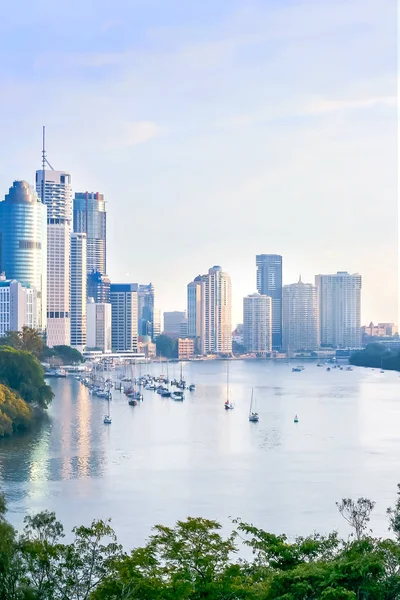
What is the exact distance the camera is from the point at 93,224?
270ft

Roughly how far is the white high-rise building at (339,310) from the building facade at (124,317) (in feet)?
66.9

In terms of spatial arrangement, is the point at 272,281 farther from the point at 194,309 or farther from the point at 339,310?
the point at 194,309

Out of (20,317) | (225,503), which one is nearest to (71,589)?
(225,503)

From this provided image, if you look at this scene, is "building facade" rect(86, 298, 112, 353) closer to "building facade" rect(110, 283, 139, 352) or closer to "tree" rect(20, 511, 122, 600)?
"building facade" rect(110, 283, 139, 352)

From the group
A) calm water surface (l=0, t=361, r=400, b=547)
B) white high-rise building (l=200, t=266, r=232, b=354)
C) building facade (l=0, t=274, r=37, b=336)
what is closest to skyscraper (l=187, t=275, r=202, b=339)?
white high-rise building (l=200, t=266, r=232, b=354)

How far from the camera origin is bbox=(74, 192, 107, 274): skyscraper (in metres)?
81.4

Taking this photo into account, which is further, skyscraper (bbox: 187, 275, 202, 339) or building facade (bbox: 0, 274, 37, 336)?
skyscraper (bbox: 187, 275, 202, 339)

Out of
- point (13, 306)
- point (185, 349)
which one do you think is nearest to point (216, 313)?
point (185, 349)

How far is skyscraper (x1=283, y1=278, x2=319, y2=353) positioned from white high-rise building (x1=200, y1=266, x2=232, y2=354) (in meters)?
7.81

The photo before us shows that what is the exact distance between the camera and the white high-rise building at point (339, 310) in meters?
88.9

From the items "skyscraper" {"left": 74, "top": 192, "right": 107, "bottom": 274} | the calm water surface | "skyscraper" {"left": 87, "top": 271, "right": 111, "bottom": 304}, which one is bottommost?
the calm water surface

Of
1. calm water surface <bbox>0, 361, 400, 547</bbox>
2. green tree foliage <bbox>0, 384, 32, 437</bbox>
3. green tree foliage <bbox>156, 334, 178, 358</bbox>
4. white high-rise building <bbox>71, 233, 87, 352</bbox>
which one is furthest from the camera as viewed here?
green tree foliage <bbox>156, 334, 178, 358</bbox>

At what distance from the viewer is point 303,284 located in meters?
91.9

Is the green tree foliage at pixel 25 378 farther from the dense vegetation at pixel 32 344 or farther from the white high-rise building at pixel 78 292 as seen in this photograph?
the white high-rise building at pixel 78 292
